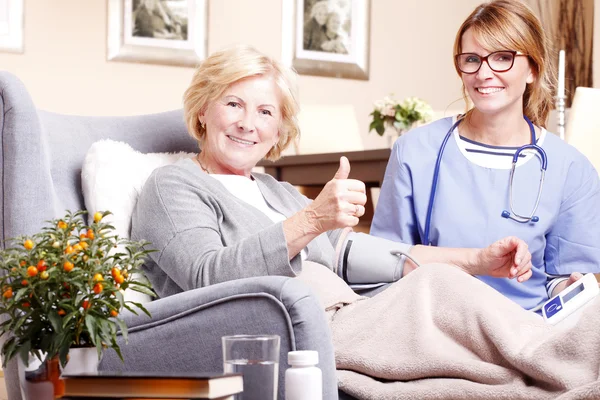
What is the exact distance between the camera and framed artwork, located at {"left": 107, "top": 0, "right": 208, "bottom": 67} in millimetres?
5152

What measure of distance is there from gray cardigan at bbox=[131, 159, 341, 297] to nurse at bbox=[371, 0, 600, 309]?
0.33 metres

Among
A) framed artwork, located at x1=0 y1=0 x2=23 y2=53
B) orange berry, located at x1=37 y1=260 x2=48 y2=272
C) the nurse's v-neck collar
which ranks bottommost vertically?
orange berry, located at x1=37 y1=260 x2=48 y2=272

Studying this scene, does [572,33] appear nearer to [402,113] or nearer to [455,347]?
[402,113]

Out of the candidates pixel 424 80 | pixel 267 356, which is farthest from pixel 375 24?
pixel 267 356

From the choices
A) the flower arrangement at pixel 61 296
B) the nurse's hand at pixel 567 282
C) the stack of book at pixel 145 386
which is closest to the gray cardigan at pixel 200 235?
the flower arrangement at pixel 61 296

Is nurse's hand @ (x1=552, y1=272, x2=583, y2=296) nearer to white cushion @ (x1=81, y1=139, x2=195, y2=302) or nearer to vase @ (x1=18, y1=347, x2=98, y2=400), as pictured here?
white cushion @ (x1=81, y1=139, x2=195, y2=302)

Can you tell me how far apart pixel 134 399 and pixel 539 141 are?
1373 mm

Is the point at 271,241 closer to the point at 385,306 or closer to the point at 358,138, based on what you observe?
the point at 385,306

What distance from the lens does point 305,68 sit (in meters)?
5.75

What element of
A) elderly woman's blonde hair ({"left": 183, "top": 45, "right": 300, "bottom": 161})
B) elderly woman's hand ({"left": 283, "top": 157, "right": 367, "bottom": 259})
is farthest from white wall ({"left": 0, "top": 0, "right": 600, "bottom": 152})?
elderly woman's hand ({"left": 283, "top": 157, "right": 367, "bottom": 259})

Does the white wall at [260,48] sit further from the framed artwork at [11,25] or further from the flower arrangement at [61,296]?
the flower arrangement at [61,296]

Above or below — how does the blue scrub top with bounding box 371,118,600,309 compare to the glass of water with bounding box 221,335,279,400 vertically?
above

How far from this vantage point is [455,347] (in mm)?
1429

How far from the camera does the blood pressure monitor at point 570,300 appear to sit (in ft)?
5.50
